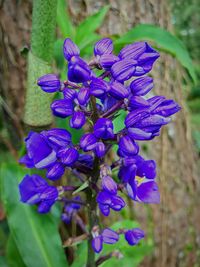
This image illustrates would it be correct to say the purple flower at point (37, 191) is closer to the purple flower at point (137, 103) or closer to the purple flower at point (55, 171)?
the purple flower at point (55, 171)

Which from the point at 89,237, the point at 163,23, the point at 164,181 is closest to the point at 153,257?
the point at 164,181

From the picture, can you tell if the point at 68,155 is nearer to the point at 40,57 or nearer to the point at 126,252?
the point at 40,57

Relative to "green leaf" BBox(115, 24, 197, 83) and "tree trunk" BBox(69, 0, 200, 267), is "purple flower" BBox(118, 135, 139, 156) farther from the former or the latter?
"tree trunk" BBox(69, 0, 200, 267)

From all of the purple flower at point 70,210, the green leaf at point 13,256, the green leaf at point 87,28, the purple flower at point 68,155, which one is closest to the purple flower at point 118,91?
the purple flower at point 68,155

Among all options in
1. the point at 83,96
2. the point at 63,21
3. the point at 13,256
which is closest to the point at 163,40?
the point at 63,21

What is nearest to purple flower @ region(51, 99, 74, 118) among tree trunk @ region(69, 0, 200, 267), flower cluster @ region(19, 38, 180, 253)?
flower cluster @ region(19, 38, 180, 253)

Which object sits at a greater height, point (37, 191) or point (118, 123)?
point (118, 123)
